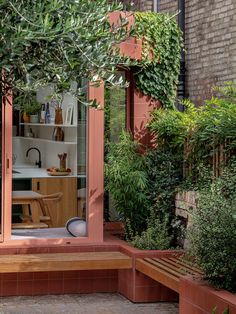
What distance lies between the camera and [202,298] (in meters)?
6.75

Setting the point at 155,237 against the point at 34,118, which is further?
the point at 34,118

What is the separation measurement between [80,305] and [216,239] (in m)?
2.63

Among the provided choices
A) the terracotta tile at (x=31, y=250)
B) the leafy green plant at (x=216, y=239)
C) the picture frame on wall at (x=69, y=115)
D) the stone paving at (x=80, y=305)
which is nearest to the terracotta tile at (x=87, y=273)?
the stone paving at (x=80, y=305)

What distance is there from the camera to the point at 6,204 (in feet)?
30.1

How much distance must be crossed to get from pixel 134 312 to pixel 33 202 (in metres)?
1.95

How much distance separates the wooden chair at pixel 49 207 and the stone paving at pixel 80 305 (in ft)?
3.18

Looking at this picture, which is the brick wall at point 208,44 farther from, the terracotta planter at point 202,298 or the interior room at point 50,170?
the terracotta planter at point 202,298

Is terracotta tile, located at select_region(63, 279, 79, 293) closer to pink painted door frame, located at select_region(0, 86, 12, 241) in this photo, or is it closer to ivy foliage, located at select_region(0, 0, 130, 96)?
pink painted door frame, located at select_region(0, 86, 12, 241)

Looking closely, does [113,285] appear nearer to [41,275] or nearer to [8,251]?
[41,275]

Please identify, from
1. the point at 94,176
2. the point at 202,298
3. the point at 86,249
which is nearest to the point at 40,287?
the point at 86,249

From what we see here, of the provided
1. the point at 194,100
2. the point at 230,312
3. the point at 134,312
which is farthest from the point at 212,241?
the point at 194,100

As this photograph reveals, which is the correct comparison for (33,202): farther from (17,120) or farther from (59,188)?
(17,120)

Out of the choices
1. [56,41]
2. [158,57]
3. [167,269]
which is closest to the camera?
[56,41]

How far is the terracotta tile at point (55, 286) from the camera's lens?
9.15 m
